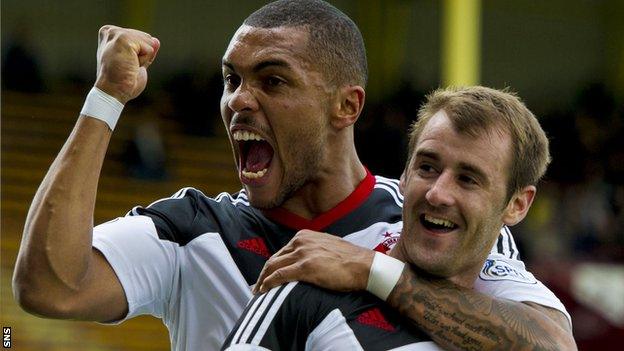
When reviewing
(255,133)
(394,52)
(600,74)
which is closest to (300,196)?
(255,133)

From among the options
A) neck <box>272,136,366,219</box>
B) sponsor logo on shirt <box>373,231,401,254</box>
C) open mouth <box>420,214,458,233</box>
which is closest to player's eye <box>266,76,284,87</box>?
neck <box>272,136,366,219</box>

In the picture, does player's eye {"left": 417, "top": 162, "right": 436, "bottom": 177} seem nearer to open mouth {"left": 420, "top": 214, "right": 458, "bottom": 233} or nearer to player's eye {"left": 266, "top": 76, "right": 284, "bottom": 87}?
open mouth {"left": 420, "top": 214, "right": 458, "bottom": 233}

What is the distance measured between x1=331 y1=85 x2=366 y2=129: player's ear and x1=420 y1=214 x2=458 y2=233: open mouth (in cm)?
63

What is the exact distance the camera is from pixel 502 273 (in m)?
3.13

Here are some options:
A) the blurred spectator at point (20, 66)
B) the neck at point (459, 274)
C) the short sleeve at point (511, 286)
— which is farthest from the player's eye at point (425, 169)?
the blurred spectator at point (20, 66)

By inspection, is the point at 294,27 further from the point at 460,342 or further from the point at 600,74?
the point at 600,74

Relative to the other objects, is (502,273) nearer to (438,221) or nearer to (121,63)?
(438,221)

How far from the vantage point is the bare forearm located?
284 centimetres

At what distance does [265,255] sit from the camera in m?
3.28

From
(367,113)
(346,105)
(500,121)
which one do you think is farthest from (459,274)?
(367,113)

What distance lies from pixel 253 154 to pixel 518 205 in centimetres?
76

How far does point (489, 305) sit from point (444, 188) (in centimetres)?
29

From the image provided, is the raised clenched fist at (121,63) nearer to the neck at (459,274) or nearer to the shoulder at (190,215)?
the shoulder at (190,215)

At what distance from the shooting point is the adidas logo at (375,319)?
278cm
